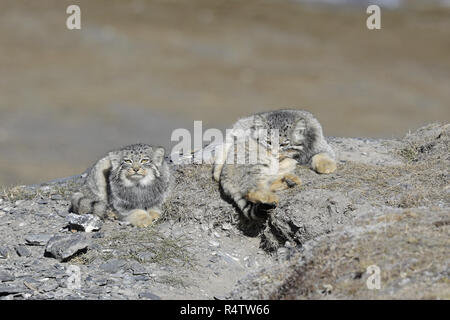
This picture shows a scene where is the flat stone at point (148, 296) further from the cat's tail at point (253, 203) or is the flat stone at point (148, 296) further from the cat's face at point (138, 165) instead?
the cat's face at point (138, 165)

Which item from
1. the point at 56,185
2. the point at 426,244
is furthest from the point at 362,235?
the point at 56,185

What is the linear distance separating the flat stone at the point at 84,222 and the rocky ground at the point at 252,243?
0.02 m

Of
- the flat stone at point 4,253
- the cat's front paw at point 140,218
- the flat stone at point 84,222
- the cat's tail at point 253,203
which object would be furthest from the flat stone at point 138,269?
the flat stone at point 4,253

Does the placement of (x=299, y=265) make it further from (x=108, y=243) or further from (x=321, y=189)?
(x=108, y=243)

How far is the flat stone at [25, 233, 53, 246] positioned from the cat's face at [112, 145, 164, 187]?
169 cm

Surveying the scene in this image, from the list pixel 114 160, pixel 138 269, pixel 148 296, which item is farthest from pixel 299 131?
pixel 148 296

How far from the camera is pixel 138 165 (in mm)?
11492

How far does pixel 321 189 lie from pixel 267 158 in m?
1.10

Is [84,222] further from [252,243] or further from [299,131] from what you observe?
[299,131]

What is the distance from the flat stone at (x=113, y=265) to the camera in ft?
32.0

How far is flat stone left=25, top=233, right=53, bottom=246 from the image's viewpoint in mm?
10883

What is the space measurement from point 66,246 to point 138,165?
2.12 meters

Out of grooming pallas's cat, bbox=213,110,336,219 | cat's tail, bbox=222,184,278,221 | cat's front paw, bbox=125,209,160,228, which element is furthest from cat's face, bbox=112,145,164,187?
cat's tail, bbox=222,184,278,221

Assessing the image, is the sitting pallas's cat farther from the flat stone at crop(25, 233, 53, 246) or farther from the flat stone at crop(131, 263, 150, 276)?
the flat stone at crop(131, 263, 150, 276)
